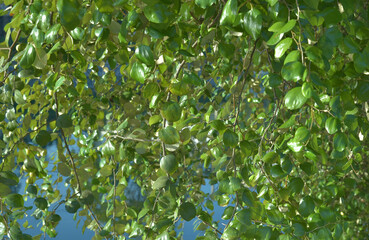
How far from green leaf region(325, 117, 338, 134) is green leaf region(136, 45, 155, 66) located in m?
0.22

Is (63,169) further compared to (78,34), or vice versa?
(63,169)

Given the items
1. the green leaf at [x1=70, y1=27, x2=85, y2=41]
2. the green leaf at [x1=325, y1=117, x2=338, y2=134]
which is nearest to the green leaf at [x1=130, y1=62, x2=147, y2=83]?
the green leaf at [x1=70, y1=27, x2=85, y2=41]

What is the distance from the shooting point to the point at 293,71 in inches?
19.5

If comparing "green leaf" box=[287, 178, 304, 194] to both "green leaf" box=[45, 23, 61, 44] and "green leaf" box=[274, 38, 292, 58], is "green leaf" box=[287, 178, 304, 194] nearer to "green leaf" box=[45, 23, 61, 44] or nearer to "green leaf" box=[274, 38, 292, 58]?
"green leaf" box=[274, 38, 292, 58]

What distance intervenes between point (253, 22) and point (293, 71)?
3.4 inches

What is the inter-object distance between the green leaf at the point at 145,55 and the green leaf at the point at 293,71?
150mm

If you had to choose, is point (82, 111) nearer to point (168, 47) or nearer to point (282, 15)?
point (168, 47)

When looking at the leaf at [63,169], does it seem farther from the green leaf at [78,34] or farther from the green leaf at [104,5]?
the green leaf at [104,5]

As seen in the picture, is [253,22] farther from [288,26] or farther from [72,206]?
[72,206]

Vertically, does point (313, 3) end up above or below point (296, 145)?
above

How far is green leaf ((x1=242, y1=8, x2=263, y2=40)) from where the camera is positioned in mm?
542

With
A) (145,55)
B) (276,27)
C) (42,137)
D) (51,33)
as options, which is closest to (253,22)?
(276,27)

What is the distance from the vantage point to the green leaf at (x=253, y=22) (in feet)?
1.78

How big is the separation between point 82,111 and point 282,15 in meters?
0.77
